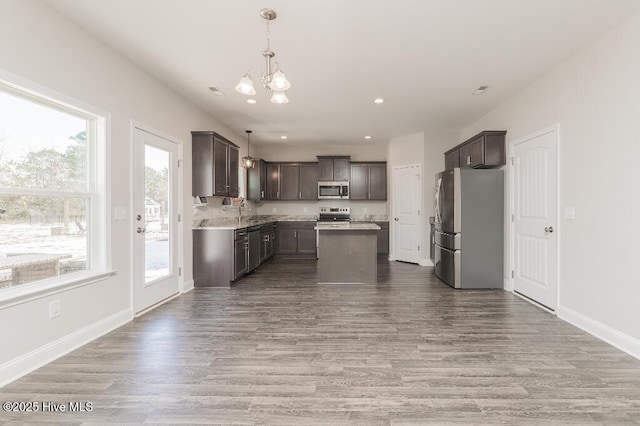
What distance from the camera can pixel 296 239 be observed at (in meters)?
7.29

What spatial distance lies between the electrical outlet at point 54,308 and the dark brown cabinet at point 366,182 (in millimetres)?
5950

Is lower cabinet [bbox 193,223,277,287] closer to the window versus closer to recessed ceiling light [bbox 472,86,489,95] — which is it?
the window

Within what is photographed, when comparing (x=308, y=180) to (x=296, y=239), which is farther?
(x=308, y=180)

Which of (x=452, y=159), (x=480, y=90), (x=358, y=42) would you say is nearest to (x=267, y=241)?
(x=452, y=159)

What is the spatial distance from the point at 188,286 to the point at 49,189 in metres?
2.32

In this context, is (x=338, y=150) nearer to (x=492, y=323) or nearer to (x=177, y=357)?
(x=492, y=323)

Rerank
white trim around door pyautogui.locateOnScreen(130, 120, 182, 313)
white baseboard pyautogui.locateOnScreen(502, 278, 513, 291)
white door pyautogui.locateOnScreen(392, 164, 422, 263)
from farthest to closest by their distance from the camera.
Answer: white door pyautogui.locateOnScreen(392, 164, 422, 263) < white baseboard pyautogui.locateOnScreen(502, 278, 513, 291) < white trim around door pyautogui.locateOnScreen(130, 120, 182, 313)

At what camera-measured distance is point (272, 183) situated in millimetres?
7578

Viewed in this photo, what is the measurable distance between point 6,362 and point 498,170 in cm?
554

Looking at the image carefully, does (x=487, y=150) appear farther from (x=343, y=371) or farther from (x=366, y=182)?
(x=343, y=371)

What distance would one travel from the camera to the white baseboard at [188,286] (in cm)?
428

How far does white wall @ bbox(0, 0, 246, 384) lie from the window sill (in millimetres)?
40

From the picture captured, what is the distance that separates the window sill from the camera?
2.08 m

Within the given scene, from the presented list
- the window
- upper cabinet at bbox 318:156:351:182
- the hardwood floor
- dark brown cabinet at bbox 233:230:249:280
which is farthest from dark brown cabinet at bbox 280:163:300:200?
the window
